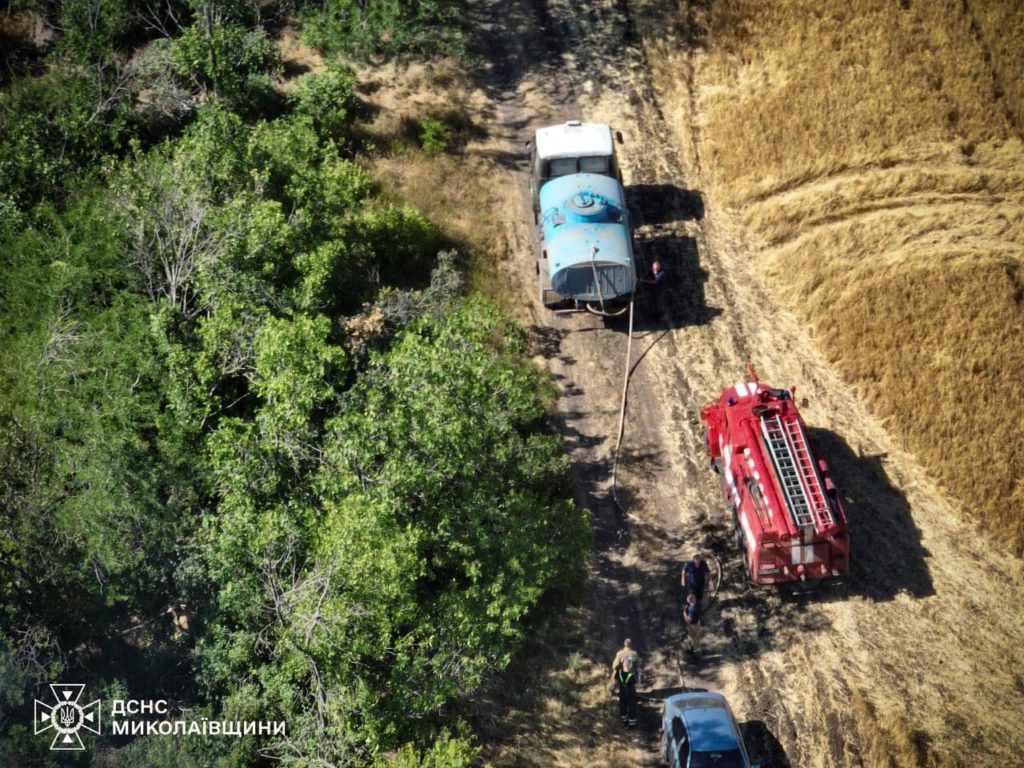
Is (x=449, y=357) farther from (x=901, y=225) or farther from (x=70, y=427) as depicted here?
(x=901, y=225)

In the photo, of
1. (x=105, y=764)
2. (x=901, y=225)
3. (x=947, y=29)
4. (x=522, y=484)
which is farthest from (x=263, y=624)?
(x=947, y=29)

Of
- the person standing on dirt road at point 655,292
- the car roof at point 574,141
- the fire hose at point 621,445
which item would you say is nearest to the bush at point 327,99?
the car roof at point 574,141

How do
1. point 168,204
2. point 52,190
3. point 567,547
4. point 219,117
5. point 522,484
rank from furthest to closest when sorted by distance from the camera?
point 52,190 < point 219,117 < point 168,204 < point 522,484 < point 567,547

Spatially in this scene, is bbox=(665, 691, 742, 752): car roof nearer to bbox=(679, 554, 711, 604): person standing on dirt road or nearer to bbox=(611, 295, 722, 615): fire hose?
bbox=(679, 554, 711, 604): person standing on dirt road

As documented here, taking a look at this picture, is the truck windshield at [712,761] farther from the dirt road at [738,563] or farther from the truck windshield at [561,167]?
the truck windshield at [561,167]

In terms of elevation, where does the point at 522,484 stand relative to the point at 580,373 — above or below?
below
